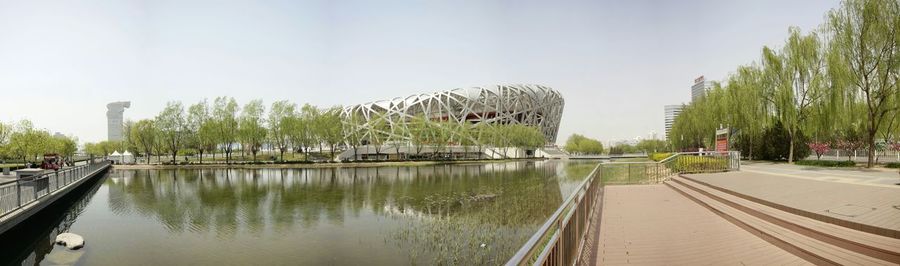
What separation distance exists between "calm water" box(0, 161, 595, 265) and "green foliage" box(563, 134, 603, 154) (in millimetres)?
104301

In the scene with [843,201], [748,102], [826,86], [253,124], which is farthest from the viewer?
[253,124]

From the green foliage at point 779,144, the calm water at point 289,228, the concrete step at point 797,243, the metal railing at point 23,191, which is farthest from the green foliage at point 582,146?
the concrete step at point 797,243

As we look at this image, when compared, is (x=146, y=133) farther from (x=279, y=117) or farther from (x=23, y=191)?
(x=23, y=191)

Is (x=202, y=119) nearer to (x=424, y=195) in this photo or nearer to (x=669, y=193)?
(x=424, y=195)

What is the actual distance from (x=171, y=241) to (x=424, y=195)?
12342 millimetres

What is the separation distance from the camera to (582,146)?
4867 inches

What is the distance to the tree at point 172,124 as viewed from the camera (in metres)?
62.5

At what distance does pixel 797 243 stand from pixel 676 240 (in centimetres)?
161

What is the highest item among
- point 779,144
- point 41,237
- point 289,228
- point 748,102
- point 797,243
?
point 748,102

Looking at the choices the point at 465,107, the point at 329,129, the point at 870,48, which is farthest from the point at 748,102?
the point at 465,107

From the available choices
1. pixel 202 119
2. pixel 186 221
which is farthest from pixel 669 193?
→ pixel 202 119

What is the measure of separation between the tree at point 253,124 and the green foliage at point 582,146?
A: 86953 millimetres

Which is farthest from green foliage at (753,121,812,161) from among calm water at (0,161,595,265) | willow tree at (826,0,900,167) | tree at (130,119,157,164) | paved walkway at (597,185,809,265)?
tree at (130,119,157,164)

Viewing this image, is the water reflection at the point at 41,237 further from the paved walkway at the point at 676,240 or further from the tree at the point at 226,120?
the tree at the point at 226,120
